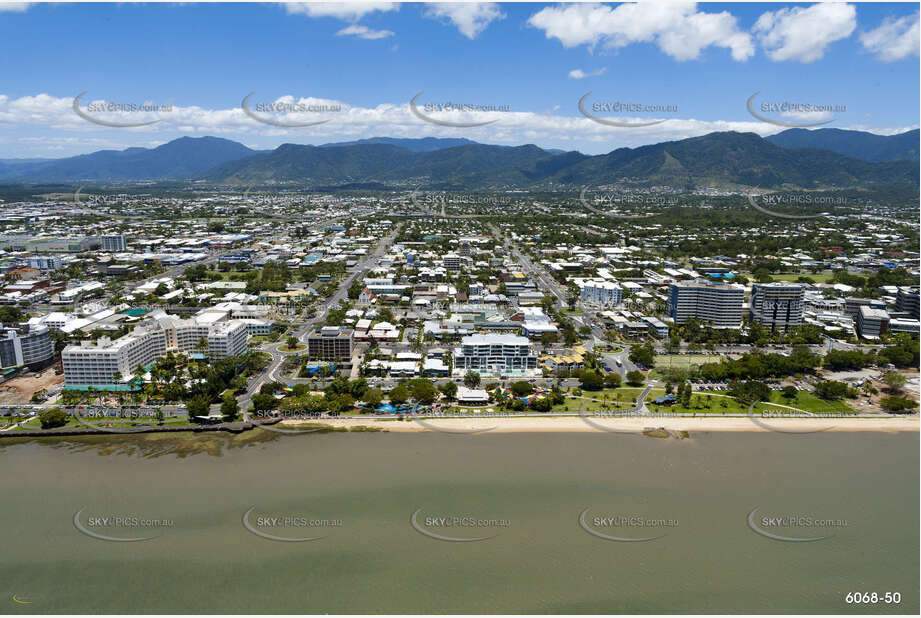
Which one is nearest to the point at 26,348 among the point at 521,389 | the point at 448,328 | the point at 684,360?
the point at 448,328

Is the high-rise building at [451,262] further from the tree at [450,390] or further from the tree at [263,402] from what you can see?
the tree at [263,402]

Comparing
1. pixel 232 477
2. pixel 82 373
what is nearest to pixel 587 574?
pixel 232 477

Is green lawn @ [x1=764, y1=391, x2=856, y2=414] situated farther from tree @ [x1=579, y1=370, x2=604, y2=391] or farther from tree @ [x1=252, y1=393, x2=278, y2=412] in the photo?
tree @ [x1=252, y1=393, x2=278, y2=412]

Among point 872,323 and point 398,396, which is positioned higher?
point 872,323

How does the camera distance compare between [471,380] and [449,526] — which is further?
[471,380]

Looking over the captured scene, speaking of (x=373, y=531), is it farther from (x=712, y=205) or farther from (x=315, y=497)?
(x=712, y=205)

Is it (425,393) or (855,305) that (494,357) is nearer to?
(425,393)

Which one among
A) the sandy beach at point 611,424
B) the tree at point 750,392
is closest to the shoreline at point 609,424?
the sandy beach at point 611,424
